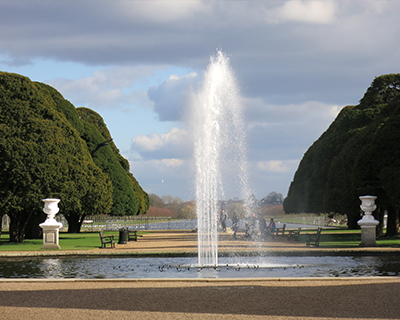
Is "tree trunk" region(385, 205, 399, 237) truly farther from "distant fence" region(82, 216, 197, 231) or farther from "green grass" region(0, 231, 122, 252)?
"distant fence" region(82, 216, 197, 231)

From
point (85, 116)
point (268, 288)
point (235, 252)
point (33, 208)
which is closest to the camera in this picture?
point (268, 288)

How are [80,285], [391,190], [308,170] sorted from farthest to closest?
[308,170] → [391,190] → [80,285]

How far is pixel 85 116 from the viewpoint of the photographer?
66000 mm

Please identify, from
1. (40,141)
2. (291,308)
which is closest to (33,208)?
(40,141)

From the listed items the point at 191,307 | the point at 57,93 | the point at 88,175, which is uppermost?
the point at 57,93

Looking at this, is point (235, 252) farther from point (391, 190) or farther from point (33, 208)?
point (33, 208)

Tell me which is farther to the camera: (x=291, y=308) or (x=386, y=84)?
(x=386, y=84)

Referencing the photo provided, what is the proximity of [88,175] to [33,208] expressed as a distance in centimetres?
604

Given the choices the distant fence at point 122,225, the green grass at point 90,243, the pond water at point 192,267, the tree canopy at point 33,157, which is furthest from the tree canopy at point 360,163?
the tree canopy at point 33,157

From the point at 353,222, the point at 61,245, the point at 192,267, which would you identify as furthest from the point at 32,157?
the point at 353,222

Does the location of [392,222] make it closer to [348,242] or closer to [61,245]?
[348,242]

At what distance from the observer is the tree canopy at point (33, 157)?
29016 mm

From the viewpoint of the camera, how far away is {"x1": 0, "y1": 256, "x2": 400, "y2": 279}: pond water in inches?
599

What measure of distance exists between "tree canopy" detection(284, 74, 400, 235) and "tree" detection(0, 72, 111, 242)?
15950 mm
